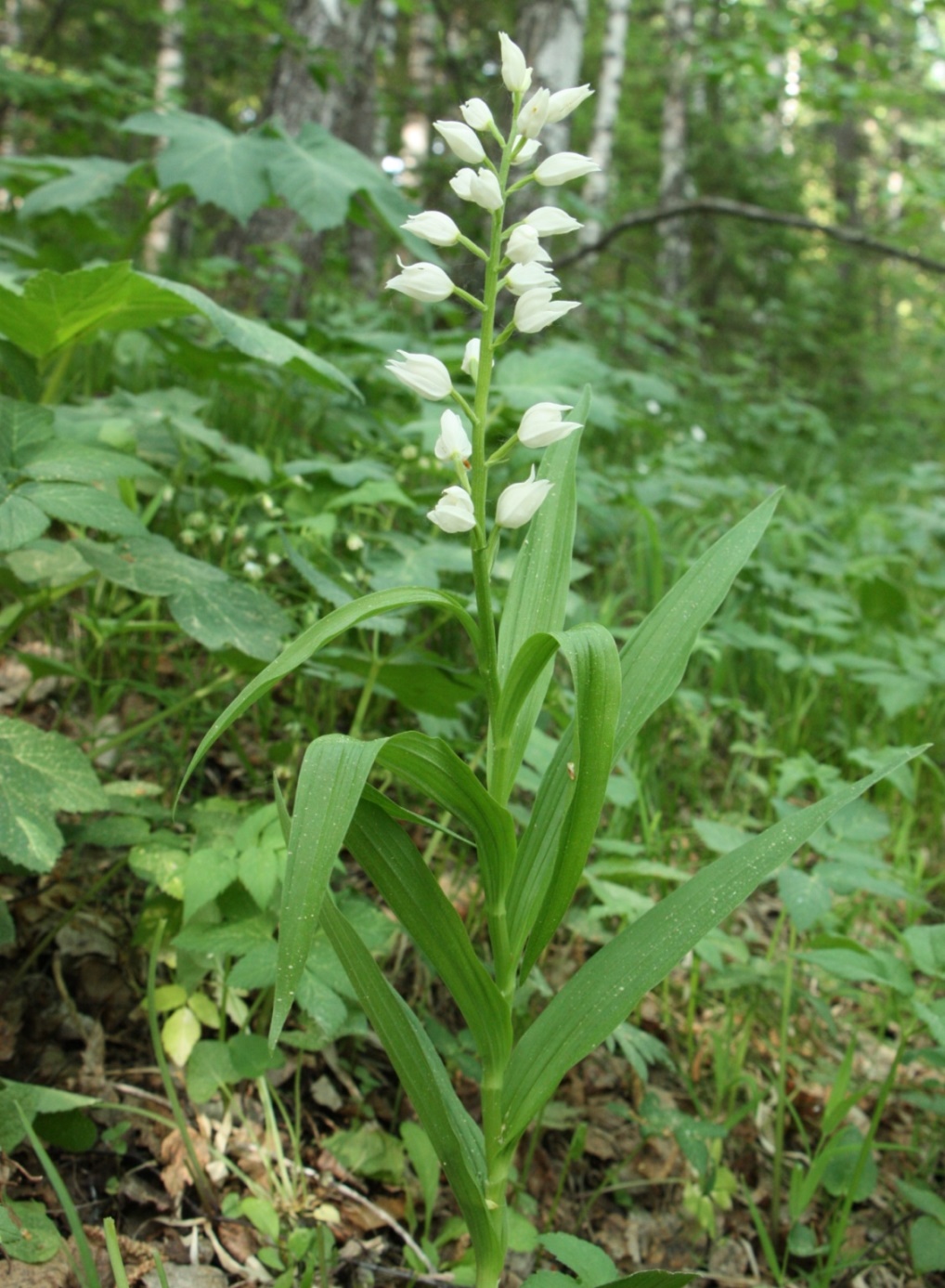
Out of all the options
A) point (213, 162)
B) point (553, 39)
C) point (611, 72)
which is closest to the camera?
point (213, 162)

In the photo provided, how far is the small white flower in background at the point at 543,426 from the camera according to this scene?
908mm

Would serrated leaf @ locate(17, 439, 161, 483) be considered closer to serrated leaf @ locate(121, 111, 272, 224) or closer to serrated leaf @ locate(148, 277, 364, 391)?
serrated leaf @ locate(148, 277, 364, 391)

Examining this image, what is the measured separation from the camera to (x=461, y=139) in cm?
90

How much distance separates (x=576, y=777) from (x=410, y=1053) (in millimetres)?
329

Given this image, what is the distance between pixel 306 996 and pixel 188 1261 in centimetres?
34

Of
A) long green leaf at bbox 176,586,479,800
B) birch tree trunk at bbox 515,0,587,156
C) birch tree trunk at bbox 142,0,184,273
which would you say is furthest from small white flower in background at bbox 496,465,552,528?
birch tree trunk at bbox 142,0,184,273

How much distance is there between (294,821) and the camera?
2.47 feet

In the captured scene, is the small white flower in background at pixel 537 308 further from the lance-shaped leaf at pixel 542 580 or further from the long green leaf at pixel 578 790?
the long green leaf at pixel 578 790

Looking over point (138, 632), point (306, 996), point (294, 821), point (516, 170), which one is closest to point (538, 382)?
point (138, 632)

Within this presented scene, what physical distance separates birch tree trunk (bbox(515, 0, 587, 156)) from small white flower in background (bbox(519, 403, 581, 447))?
3.69 m

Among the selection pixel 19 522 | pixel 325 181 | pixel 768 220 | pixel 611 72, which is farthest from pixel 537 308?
pixel 611 72

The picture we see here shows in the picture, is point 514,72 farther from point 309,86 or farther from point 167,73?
point 167,73

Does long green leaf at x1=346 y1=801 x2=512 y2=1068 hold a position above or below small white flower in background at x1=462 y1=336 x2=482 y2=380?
below

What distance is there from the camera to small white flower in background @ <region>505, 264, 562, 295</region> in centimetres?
91
